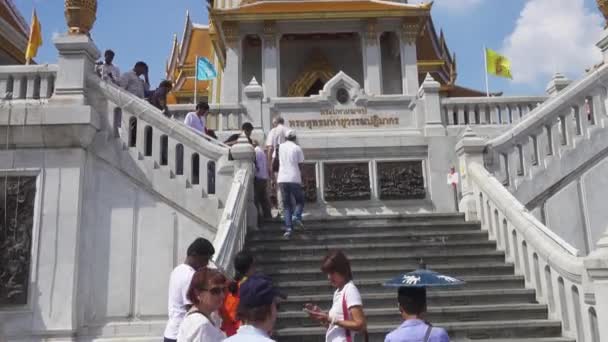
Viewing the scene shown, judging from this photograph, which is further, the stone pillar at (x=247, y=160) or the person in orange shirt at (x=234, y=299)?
the stone pillar at (x=247, y=160)

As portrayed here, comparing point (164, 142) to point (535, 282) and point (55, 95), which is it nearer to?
point (55, 95)

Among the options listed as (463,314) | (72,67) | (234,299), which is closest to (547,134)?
(463,314)

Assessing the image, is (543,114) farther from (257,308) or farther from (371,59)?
(371,59)

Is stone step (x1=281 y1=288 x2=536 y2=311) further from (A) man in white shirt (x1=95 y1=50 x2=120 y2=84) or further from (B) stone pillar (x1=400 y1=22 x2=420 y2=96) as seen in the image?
(B) stone pillar (x1=400 y1=22 x2=420 y2=96)

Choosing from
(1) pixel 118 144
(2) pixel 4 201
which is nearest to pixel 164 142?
(1) pixel 118 144

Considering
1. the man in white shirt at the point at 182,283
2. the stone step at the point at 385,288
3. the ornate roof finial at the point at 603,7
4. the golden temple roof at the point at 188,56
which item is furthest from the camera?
the golden temple roof at the point at 188,56

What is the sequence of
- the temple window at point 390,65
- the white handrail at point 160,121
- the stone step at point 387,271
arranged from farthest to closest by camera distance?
1. the temple window at point 390,65
2. the white handrail at point 160,121
3. the stone step at point 387,271

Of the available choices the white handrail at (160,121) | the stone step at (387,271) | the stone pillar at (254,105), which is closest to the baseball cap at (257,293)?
the stone step at (387,271)

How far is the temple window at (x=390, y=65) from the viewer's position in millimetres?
23172

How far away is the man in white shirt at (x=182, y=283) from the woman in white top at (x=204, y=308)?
1.17m

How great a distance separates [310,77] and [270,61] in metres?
3.03

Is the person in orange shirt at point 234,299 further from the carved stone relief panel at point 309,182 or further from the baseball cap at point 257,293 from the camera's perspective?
the carved stone relief panel at point 309,182

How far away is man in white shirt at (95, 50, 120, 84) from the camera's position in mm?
11622

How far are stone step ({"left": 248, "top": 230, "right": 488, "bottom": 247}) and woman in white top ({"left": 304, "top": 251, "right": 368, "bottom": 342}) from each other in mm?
5129
